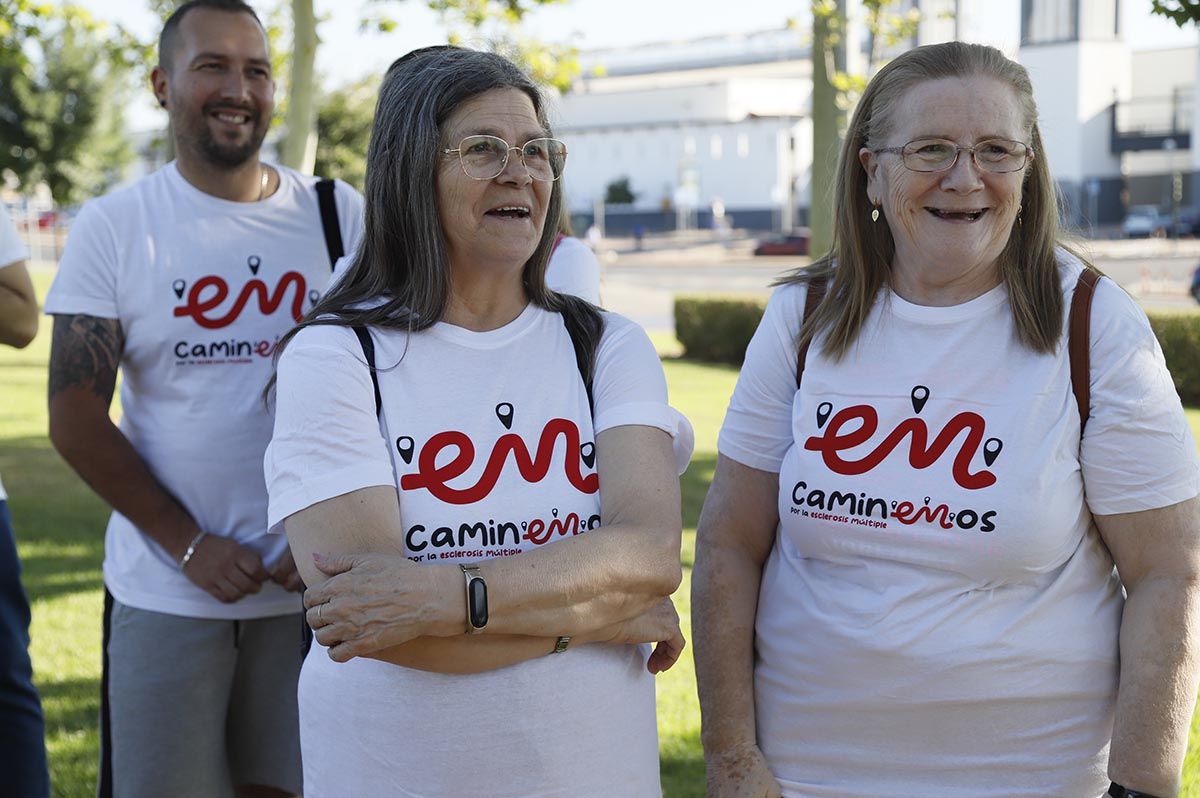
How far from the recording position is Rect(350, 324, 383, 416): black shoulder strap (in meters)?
2.39

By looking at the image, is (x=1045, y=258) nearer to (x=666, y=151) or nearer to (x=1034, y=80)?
(x=1034, y=80)

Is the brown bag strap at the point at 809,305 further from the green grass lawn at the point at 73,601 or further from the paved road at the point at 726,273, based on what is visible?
the paved road at the point at 726,273

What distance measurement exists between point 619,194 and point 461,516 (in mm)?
74767

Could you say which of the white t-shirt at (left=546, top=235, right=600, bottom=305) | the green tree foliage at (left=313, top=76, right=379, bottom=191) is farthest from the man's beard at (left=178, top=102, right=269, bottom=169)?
the green tree foliage at (left=313, top=76, right=379, bottom=191)

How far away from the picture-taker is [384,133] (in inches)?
99.9

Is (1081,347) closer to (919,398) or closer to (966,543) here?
(919,398)

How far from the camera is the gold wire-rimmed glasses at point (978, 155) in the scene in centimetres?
251

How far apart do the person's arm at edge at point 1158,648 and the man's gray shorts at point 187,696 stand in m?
1.98

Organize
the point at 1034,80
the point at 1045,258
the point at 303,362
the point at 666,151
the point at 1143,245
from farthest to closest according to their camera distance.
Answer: the point at 666,151, the point at 1143,245, the point at 1034,80, the point at 1045,258, the point at 303,362

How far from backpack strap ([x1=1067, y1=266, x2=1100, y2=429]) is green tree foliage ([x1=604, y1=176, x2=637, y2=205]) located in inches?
2930

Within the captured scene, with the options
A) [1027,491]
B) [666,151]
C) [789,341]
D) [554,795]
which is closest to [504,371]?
[789,341]

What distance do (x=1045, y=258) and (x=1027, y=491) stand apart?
488 millimetres

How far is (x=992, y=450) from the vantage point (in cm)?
243

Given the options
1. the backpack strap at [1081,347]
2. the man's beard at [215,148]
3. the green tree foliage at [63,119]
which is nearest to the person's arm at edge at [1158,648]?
the backpack strap at [1081,347]
